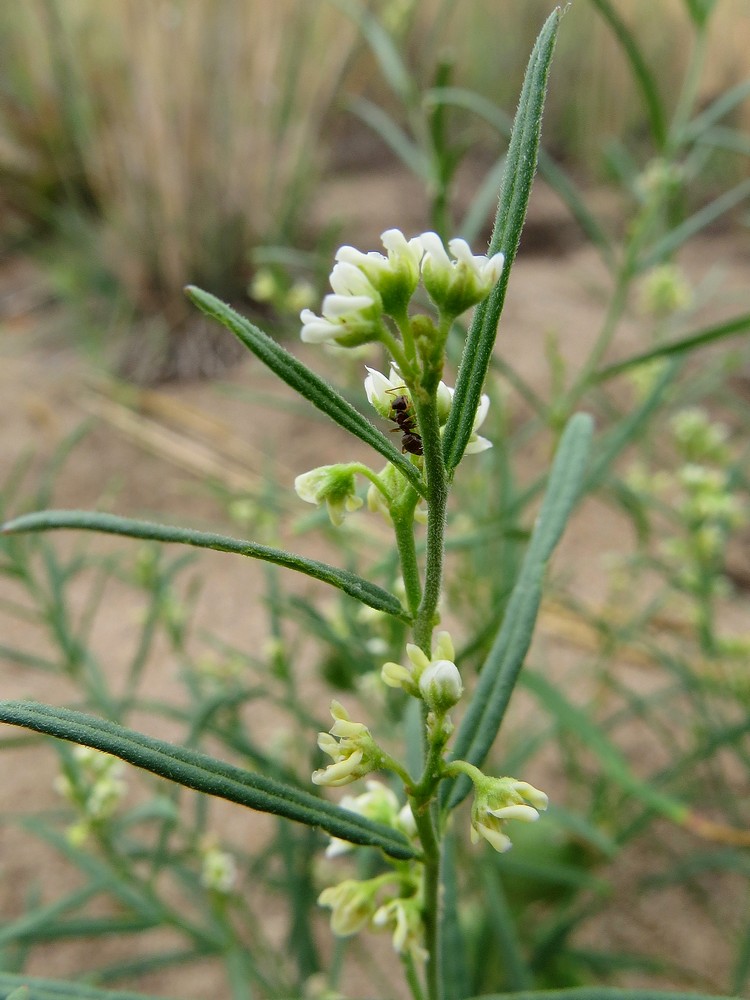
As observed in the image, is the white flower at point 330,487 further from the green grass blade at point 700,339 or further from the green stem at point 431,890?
the green grass blade at point 700,339

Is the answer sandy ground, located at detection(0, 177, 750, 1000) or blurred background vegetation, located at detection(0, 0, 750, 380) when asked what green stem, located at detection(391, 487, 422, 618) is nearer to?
sandy ground, located at detection(0, 177, 750, 1000)

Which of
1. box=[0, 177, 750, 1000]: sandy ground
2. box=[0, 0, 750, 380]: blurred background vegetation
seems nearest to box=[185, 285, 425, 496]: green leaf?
box=[0, 177, 750, 1000]: sandy ground

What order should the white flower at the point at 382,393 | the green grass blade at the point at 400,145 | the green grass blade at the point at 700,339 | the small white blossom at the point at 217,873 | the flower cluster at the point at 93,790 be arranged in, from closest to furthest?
the white flower at the point at 382,393 < the green grass blade at the point at 700,339 < the flower cluster at the point at 93,790 < the small white blossom at the point at 217,873 < the green grass blade at the point at 400,145

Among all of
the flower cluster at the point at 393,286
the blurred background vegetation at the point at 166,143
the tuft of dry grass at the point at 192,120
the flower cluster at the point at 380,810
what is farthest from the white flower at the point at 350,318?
the tuft of dry grass at the point at 192,120

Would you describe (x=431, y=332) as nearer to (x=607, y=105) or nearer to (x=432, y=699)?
(x=432, y=699)

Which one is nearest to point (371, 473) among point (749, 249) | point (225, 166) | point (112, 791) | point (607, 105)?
point (112, 791)

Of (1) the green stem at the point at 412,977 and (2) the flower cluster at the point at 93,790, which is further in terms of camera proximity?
(2) the flower cluster at the point at 93,790
